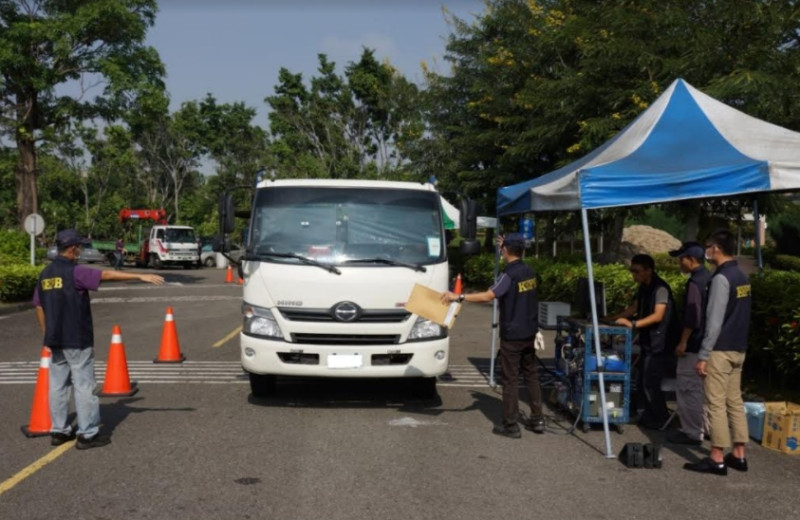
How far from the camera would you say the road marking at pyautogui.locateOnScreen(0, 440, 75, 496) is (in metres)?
5.29

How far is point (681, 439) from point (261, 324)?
4009mm

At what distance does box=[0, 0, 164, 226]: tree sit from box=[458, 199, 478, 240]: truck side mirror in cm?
2109

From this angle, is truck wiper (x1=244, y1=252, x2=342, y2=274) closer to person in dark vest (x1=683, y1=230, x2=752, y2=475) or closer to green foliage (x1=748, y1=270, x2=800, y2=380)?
person in dark vest (x1=683, y1=230, x2=752, y2=475)

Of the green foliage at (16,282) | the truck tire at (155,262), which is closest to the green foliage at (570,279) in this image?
the green foliage at (16,282)

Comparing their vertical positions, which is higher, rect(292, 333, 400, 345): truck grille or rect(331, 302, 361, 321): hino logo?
rect(331, 302, 361, 321): hino logo

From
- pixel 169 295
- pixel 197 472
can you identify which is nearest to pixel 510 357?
pixel 197 472

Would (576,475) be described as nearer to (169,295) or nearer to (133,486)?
(133,486)

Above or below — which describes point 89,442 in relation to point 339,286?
below

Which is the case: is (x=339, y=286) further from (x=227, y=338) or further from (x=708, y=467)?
(x=227, y=338)

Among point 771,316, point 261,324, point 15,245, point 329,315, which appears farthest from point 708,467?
point 15,245

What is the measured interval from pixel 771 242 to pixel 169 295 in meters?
34.8

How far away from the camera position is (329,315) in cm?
728

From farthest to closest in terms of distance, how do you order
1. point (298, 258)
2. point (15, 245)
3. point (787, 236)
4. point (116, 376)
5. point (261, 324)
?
point (787, 236) < point (15, 245) < point (116, 376) < point (298, 258) < point (261, 324)

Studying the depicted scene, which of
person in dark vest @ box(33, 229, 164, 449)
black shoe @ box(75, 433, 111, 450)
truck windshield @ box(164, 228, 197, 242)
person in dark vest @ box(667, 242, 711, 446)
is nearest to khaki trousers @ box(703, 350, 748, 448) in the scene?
person in dark vest @ box(667, 242, 711, 446)
